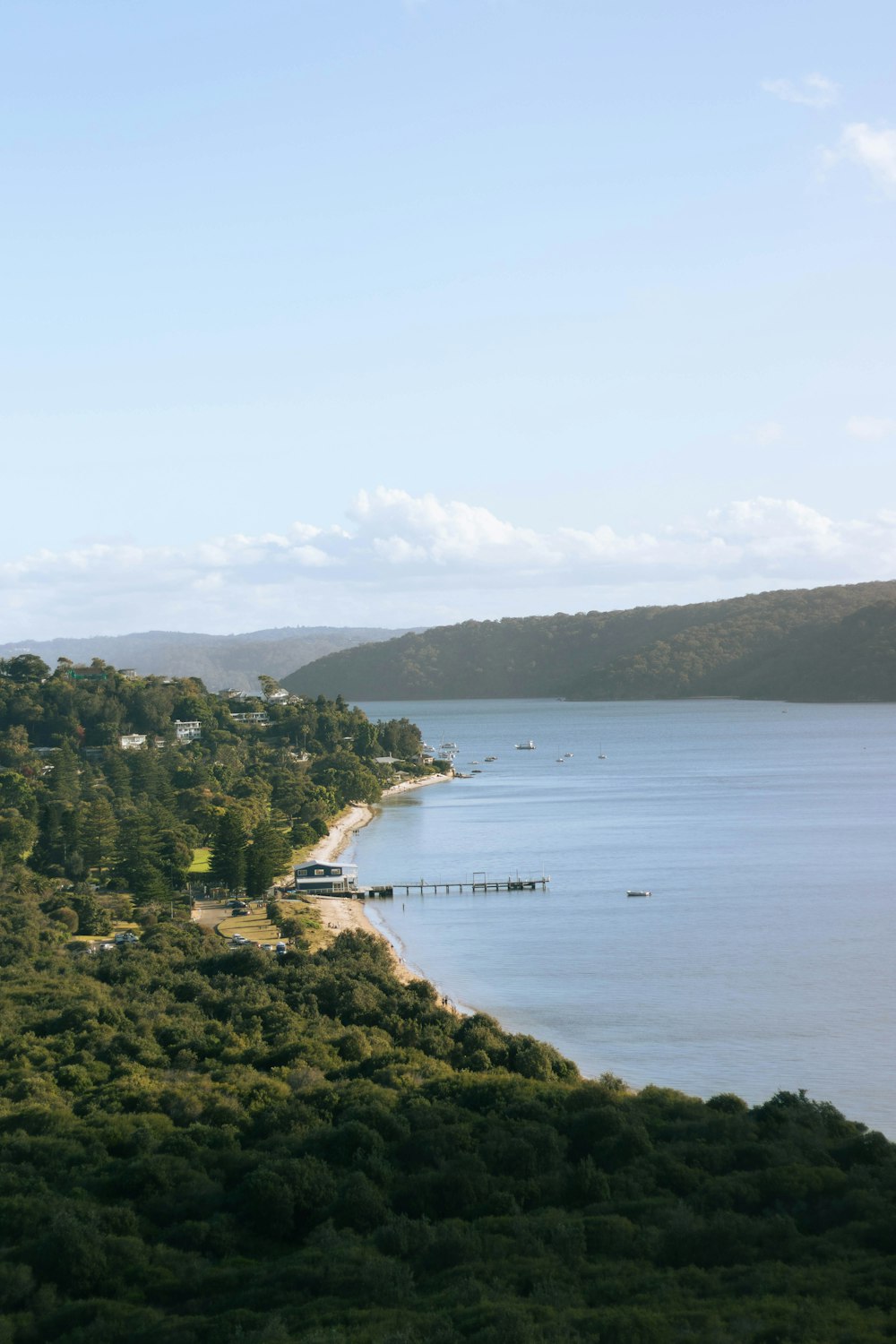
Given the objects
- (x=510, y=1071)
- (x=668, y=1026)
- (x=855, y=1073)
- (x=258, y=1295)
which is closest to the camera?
(x=258, y=1295)

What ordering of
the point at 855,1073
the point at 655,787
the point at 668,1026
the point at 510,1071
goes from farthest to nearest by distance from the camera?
the point at 655,787
the point at 668,1026
the point at 855,1073
the point at 510,1071

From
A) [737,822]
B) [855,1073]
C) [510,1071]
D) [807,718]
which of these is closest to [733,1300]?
[510,1071]

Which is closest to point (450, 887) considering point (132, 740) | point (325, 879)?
point (325, 879)

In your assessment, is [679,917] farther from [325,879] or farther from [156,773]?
[156,773]

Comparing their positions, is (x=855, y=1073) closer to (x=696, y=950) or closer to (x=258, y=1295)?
(x=696, y=950)

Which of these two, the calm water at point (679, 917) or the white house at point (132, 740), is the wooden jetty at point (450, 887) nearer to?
the calm water at point (679, 917)

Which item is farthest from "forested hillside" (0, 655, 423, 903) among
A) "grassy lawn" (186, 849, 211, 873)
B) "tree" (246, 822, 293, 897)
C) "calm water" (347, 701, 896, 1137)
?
"calm water" (347, 701, 896, 1137)

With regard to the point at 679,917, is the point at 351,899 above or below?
below

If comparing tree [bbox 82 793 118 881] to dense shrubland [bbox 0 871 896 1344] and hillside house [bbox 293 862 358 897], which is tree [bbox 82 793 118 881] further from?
dense shrubland [bbox 0 871 896 1344]
